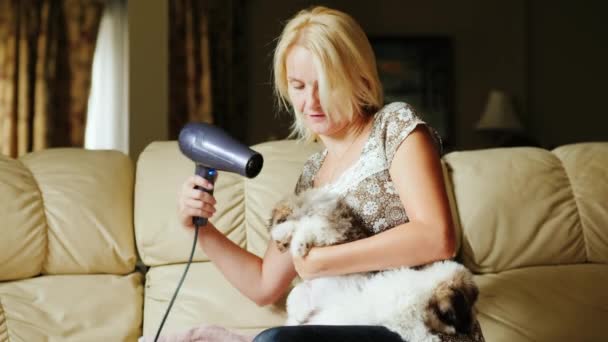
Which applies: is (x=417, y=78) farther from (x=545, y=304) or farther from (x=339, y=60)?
(x=339, y=60)

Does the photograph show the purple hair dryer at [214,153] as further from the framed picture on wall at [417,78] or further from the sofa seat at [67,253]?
the framed picture on wall at [417,78]

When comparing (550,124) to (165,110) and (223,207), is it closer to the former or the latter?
(165,110)

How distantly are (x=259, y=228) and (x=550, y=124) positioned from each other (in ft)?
12.6

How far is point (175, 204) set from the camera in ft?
6.67

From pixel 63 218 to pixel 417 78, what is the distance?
364 centimetres

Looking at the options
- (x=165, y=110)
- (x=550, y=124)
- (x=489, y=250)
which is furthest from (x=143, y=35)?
(x=550, y=124)

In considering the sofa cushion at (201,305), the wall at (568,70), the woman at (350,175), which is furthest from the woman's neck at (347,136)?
the wall at (568,70)

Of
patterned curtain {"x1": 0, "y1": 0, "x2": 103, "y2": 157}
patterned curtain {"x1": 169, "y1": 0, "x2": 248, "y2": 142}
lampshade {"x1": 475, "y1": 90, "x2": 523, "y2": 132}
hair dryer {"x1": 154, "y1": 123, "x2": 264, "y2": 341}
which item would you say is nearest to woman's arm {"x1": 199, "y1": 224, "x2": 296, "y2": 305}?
hair dryer {"x1": 154, "y1": 123, "x2": 264, "y2": 341}

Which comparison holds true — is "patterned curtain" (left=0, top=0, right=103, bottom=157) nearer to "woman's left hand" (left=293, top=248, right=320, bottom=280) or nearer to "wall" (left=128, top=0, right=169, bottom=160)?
"wall" (left=128, top=0, right=169, bottom=160)

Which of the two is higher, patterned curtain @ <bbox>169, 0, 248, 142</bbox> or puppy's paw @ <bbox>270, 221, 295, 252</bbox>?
patterned curtain @ <bbox>169, 0, 248, 142</bbox>

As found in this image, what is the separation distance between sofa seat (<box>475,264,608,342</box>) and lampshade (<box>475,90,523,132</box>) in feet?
9.97

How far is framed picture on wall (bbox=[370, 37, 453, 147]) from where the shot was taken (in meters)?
5.21

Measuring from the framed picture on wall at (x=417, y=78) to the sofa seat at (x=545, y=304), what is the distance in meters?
3.23

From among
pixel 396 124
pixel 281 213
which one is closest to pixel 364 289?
pixel 281 213
